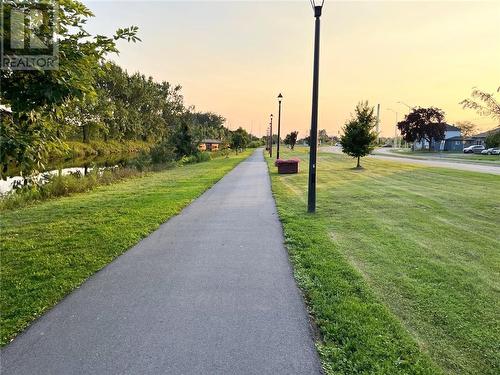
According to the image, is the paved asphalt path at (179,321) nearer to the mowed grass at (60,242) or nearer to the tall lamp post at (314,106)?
the mowed grass at (60,242)

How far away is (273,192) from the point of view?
13.3 metres

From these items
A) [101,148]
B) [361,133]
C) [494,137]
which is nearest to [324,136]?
[101,148]

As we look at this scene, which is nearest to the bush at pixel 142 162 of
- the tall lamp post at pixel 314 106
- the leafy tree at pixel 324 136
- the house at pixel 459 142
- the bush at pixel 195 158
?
the bush at pixel 195 158

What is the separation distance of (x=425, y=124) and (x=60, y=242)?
202 feet

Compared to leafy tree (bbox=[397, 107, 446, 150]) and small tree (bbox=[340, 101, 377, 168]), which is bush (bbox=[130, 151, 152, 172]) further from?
leafy tree (bbox=[397, 107, 446, 150])

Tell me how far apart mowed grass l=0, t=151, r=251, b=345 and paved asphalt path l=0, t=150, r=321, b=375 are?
235 mm

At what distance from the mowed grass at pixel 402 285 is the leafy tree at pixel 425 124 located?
53914 mm

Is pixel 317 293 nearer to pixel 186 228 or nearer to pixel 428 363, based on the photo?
pixel 428 363

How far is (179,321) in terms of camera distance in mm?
3547

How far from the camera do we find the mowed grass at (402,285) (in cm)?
296

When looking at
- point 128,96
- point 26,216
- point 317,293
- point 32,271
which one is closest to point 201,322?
point 317,293

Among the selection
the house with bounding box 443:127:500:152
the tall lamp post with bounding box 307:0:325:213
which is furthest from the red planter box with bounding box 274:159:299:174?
the house with bounding box 443:127:500:152

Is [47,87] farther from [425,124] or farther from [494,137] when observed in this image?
[425,124]

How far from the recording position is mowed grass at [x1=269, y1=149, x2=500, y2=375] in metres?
2.96
